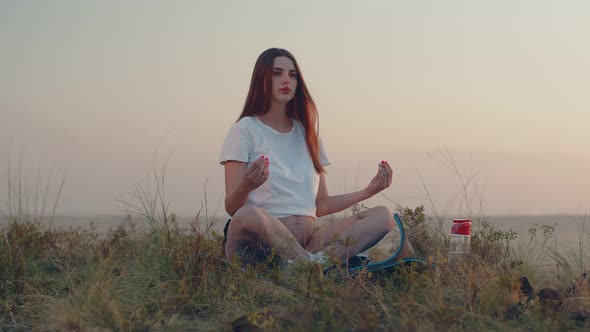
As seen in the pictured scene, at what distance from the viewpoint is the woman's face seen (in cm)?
493

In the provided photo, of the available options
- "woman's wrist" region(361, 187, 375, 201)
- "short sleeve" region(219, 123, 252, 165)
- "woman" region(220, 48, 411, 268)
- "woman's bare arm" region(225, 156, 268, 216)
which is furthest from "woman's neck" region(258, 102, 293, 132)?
"woman's wrist" region(361, 187, 375, 201)

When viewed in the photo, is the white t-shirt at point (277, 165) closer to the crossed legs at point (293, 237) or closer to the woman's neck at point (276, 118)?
the woman's neck at point (276, 118)

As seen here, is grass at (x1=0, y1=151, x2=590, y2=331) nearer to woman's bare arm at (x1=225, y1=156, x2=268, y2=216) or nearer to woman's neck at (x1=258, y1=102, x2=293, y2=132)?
woman's bare arm at (x1=225, y1=156, x2=268, y2=216)

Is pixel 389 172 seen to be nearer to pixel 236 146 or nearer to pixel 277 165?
pixel 277 165

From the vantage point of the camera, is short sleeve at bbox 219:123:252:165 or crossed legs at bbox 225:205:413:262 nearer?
crossed legs at bbox 225:205:413:262

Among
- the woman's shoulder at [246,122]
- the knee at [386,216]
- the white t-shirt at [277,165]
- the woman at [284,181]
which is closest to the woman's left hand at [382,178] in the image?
the woman at [284,181]

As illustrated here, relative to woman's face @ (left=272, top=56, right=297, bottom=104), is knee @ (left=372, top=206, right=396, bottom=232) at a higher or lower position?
lower

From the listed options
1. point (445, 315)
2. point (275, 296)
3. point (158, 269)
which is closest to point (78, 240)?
point (158, 269)

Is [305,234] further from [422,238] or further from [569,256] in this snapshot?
[569,256]

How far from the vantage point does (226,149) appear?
189 inches

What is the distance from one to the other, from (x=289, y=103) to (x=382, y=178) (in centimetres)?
98

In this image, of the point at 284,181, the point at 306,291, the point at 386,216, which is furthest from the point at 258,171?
the point at 386,216

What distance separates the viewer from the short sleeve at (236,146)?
475cm

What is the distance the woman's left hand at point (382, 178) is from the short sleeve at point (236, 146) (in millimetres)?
908
